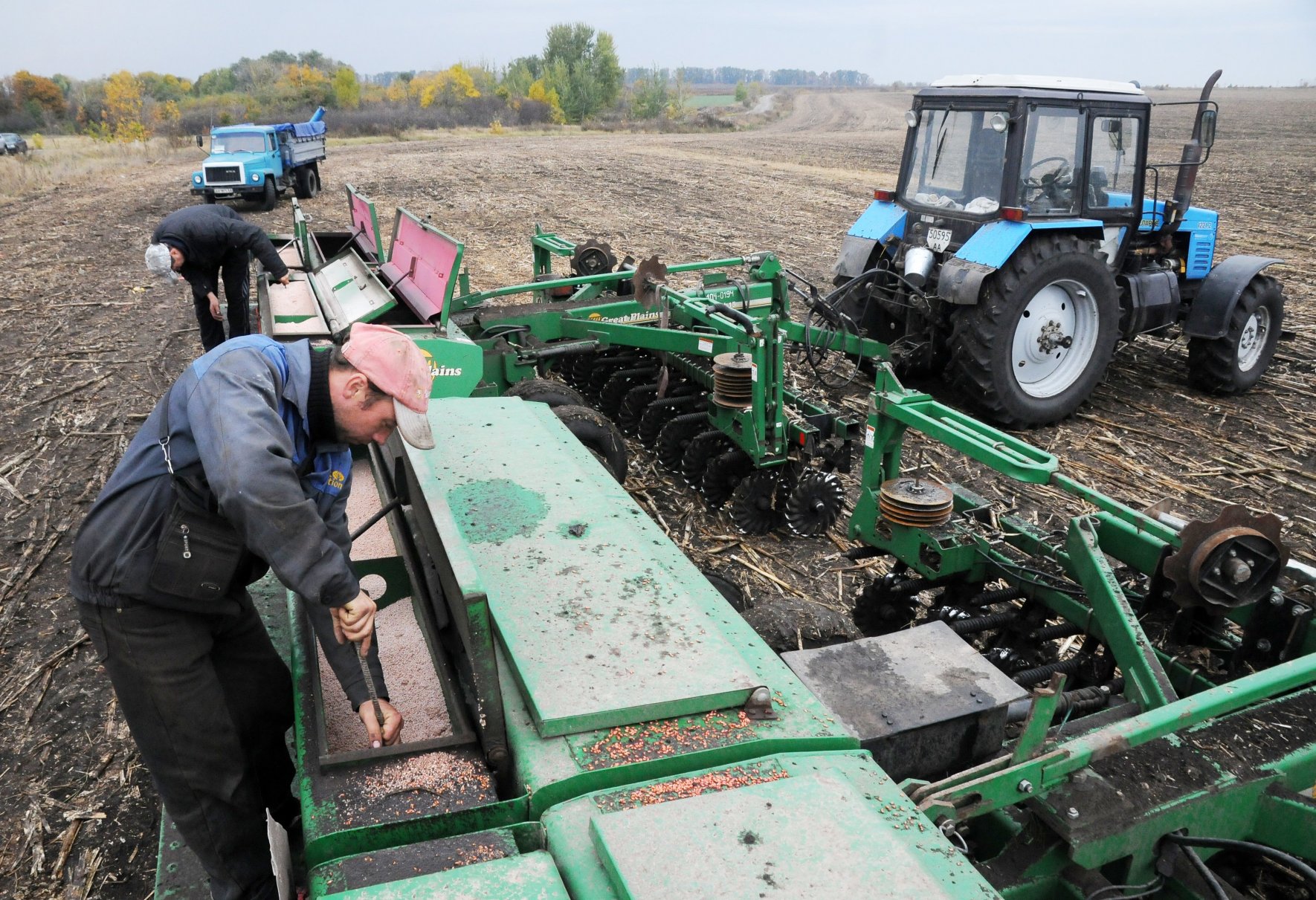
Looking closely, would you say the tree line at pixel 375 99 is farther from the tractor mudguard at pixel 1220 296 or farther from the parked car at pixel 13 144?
the tractor mudguard at pixel 1220 296

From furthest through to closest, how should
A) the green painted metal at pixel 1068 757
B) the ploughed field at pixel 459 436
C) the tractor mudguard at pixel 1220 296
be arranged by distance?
the tractor mudguard at pixel 1220 296 < the ploughed field at pixel 459 436 < the green painted metal at pixel 1068 757

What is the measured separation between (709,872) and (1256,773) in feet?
5.30

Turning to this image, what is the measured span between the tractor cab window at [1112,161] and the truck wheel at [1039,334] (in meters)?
0.37

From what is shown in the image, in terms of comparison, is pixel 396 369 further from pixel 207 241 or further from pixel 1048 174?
pixel 1048 174

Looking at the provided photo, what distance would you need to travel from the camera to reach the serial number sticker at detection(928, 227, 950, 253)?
6.62 metres

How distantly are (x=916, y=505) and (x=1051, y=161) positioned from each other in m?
4.02

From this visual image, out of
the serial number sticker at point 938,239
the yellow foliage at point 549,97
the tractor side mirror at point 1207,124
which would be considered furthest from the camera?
the yellow foliage at point 549,97

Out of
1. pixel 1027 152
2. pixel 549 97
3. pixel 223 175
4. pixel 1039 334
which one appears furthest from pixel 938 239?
pixel 549 97

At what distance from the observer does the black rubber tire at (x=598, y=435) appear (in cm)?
Answer: 504

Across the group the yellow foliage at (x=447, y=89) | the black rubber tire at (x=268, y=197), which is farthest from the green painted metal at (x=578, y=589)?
the yellow foliage at (x=447, y=89)

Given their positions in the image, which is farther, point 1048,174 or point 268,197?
point 268,197

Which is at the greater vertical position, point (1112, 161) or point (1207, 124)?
point (1207, 124)

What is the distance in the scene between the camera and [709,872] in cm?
157

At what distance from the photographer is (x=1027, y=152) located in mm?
6254
